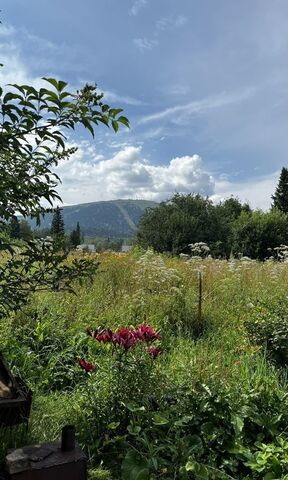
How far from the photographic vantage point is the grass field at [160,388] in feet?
6.66

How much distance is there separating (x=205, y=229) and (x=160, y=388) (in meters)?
18.0

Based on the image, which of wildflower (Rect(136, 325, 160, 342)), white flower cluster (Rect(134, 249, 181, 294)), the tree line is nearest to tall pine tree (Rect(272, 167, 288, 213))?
the tree line

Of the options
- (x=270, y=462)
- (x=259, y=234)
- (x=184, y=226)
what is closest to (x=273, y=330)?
(x=270, y=462)

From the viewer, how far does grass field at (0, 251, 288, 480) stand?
6.66 ft

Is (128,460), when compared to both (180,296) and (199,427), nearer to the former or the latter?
(199,427)

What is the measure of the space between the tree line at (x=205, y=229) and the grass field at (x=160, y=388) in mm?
13550

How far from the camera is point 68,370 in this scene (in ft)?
10.7

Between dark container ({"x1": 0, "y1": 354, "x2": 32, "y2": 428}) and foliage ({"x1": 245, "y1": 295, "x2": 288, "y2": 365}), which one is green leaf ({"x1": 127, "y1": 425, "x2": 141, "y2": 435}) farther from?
foliage ({"x1": 245, "y1": 295, "x2": 288, "y2": 365})

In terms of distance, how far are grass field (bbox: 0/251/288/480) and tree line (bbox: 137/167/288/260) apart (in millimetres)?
13550

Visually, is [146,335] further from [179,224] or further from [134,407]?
[179,224]

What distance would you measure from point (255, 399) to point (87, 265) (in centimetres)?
140

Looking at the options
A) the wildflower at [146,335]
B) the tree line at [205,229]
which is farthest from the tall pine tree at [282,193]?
the wildflower at [146,335]

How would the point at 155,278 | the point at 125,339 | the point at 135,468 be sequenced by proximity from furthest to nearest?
the point at 155,278 < the point at 125,339 < the point at 135,468

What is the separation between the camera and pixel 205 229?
2006 centimetres
